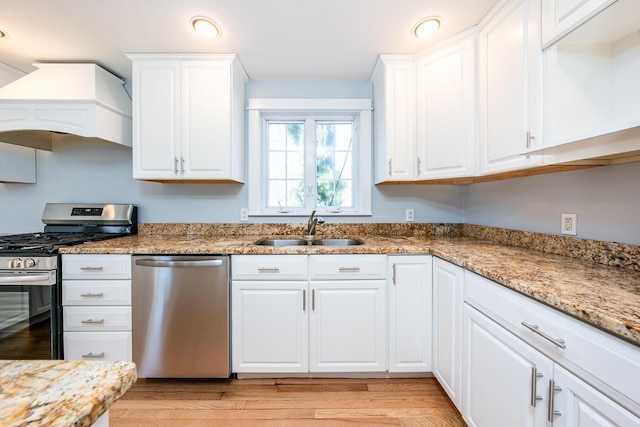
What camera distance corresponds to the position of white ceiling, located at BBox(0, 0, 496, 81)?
1.55 m

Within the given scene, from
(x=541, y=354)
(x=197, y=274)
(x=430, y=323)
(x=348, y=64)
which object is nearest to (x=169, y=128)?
(x=197, y=274)

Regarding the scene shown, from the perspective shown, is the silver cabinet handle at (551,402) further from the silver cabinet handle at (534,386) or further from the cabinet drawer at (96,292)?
the cabinet drawer at (96,292)

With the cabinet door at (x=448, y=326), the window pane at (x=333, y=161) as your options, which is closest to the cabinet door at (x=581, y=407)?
the cabinet door at (x=448, y=326)

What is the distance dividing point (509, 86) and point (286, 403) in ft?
7.11

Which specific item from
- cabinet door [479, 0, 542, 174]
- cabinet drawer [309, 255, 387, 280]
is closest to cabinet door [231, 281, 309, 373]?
cabinet drawer [309, 255, 387, 280]

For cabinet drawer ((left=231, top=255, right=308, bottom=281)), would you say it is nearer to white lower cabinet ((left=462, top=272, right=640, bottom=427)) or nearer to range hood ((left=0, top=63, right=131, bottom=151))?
white lower cabinet ((left=462, top=272, right=640, bottom=427))

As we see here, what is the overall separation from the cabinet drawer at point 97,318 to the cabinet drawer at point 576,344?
6.63ft

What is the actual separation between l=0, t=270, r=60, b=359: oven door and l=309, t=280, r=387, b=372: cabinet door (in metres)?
1.55

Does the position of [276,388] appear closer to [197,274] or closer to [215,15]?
[197,274]

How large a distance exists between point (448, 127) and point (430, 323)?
50.9 inches

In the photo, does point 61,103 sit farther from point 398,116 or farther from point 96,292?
point 398,116

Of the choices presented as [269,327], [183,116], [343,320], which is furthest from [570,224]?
[183,116]

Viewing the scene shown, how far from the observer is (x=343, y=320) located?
1.71 m

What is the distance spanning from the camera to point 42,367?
1.49ft
